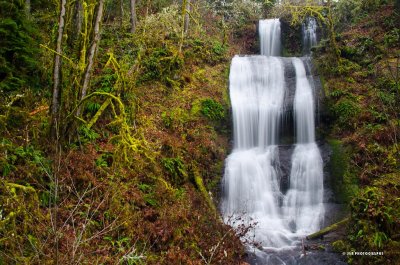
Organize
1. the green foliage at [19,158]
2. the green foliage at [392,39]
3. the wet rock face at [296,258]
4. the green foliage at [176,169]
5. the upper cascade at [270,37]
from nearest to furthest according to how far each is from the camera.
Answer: the green foliage at [19,158]
the wet rock face at [296,258]
the green foliage at [176,169]
the green foliage at [392,39]
the upper cascade at [270,37]

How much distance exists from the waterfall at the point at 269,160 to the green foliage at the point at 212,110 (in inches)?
30.7

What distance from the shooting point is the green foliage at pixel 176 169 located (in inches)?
329

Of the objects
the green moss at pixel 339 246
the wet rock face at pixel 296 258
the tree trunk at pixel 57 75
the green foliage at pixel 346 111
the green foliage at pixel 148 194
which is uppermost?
the tree trunk at pixel 57 75

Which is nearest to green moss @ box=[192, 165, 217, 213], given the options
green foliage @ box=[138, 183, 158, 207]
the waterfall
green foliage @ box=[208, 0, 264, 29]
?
the waterfall

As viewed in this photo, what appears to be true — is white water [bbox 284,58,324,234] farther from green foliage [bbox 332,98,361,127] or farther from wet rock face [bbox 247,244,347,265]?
wet rock face [bbox 247,244,347,265]

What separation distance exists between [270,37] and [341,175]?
1187 centimetres

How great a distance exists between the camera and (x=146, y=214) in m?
6.56

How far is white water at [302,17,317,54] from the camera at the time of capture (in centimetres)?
1898

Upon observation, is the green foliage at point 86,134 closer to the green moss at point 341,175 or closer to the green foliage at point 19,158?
the green foliage at point 19,158

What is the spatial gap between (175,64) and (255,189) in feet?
17.9

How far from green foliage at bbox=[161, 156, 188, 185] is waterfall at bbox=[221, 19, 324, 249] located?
157 centimetres

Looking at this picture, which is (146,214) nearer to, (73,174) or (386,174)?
(73,174)

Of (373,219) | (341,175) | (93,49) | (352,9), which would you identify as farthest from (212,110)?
(352,9)

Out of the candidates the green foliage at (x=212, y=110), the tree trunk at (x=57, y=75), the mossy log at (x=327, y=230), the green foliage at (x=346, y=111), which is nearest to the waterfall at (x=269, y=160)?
the mossy log at (x=327, y=230)
